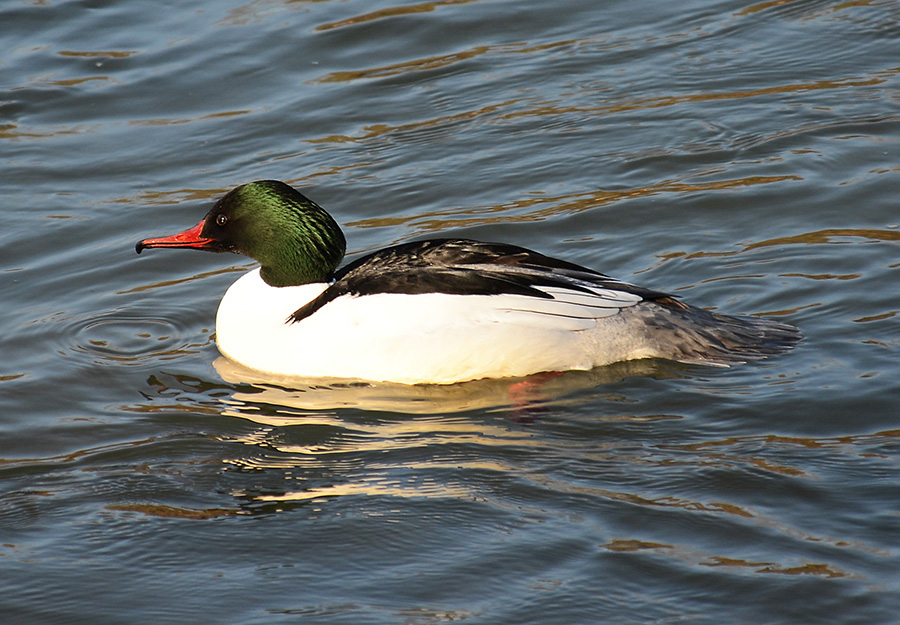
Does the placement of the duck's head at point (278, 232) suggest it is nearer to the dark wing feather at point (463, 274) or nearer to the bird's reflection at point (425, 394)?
the dark wing feather at point (463, 274)

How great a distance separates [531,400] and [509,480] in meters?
1.03

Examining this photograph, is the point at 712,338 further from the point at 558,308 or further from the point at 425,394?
the point at 425,394

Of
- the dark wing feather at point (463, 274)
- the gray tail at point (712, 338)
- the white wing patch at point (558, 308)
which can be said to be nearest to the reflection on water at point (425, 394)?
the gray tail at point (712, 338)

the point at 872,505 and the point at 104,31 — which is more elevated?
the point at 104,31

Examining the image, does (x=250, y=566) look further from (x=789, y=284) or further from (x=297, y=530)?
(x=789, y=284)

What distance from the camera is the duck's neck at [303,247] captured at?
693 centimetres

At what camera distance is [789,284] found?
7.22 m

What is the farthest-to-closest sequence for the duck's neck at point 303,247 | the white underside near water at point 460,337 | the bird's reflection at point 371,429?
the duck's neck at point 303,247, the white underside near water at point 460,337, the bird's reflection at point 371,429

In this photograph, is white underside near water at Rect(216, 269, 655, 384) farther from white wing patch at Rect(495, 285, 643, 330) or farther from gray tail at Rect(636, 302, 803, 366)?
gray tail at Rect(636, 302, 803, 366)

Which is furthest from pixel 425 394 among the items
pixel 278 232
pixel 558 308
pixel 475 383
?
pixel 278 232

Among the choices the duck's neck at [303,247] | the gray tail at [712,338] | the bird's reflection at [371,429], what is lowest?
the bird's reflection at [371,429]

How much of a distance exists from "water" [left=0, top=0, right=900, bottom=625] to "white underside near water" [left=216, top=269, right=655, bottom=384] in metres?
0.12

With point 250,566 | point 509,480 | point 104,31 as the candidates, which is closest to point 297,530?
point 250,566

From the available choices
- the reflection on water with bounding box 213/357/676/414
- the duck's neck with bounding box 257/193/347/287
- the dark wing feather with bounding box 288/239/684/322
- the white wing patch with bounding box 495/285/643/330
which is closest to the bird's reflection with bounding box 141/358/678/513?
the reflection on water with bounding box 213/357/676/414
